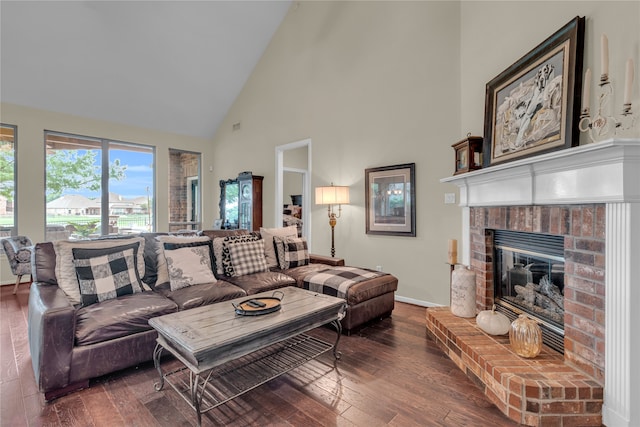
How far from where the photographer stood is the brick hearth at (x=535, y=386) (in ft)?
5.34

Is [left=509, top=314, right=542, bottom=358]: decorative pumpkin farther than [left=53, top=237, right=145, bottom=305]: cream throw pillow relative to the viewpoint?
No

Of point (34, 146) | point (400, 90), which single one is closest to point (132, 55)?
point (34, 146)

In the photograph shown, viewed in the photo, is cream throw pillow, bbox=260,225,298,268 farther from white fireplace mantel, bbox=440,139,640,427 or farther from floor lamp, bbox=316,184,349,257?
white fireplace mantel, bbox=440,139,640,427

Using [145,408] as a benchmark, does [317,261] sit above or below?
above

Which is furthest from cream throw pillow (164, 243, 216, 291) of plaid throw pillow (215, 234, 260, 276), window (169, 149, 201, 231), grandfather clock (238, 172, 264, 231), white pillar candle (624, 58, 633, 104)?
window (169, 149, 201, 231)

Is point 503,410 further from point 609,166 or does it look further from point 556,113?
point 556,113

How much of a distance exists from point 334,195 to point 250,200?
2202 mm

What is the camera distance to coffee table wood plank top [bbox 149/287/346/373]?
62.9 inches

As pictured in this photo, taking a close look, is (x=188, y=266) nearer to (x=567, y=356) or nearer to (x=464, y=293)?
(x=464, y=293)

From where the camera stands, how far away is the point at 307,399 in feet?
6.19

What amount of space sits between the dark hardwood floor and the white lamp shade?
7.37ft

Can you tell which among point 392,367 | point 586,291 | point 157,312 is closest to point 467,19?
point 586,291

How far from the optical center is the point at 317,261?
401cm

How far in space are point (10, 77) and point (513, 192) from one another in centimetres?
665
